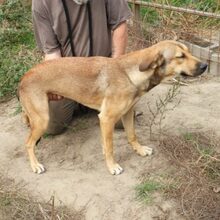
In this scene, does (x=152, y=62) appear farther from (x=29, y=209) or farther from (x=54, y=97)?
(x=29, y=209)

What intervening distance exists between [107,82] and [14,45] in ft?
11.2

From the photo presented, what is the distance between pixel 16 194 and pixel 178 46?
1792mm

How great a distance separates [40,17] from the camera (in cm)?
451

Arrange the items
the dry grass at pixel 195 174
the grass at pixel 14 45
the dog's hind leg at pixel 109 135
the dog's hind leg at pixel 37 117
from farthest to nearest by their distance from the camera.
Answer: the grass at pixel 14 45
the dog's hind leg at pixel 37 117
the dog's hind leg at pixel 109 135
the dry grass at pixel 195 174

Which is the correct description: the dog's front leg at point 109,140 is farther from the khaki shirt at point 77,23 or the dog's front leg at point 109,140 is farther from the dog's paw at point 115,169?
the khaki shirt at point 77,23

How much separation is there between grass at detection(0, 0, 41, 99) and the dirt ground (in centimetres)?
49

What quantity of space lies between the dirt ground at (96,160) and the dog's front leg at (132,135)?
0.07 meters

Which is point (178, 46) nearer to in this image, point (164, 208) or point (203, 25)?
point (164, 208)

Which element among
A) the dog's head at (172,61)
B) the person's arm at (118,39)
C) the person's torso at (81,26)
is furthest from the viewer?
the person's arm at (118,39)

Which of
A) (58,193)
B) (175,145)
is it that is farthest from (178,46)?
(58,193)

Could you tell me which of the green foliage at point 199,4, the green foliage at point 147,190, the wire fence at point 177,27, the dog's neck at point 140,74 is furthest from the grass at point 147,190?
the green foliage at point 199,4

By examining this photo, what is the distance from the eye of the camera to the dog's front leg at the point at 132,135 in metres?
4.27

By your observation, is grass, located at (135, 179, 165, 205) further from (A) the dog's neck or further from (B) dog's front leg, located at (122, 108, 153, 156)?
(A) the dog's neck

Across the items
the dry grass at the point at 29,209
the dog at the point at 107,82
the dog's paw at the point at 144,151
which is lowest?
the dog's paw at the point at 144,151
